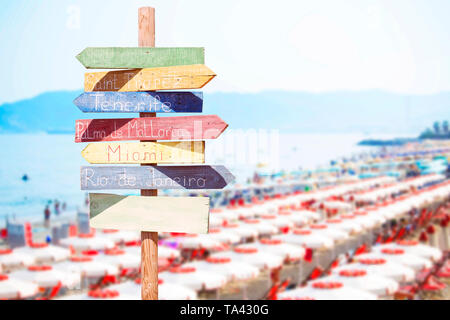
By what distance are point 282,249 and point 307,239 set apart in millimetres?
1026

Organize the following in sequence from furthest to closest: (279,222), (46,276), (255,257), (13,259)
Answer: (279,222)
(255,257)
(13,259)
(46,276)

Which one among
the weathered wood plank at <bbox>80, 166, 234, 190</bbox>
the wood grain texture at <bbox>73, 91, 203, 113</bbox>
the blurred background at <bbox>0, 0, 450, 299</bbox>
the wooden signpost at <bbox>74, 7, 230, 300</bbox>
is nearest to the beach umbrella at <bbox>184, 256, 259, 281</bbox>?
the blurred background at <bbox>0, 0, 450, 299</bbox>

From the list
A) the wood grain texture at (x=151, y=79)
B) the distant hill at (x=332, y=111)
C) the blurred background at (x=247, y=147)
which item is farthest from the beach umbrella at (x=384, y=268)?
the distant hill at (x=332, y=111)

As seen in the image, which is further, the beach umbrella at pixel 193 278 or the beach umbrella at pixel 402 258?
the beach umbrella at pixel 402 258

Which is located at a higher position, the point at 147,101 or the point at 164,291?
the point at 147,101

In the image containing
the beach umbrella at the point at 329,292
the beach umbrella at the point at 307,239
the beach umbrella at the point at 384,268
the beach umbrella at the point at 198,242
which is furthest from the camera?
the beach umbrella at the point at 198,242

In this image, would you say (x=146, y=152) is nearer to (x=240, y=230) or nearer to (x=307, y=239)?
(x=307, y=239)

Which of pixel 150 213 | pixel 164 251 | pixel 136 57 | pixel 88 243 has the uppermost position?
pixel 136 57

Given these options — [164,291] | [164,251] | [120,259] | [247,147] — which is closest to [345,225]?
[164,251]

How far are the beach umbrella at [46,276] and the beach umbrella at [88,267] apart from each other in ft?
0.99

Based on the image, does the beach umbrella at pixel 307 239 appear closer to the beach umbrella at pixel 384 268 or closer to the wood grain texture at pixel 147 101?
the beach umbrella at pixel 384 268

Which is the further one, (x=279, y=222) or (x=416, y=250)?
(x=279, y=222)

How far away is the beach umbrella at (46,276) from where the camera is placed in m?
7.69

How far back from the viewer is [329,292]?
20.4 ft
